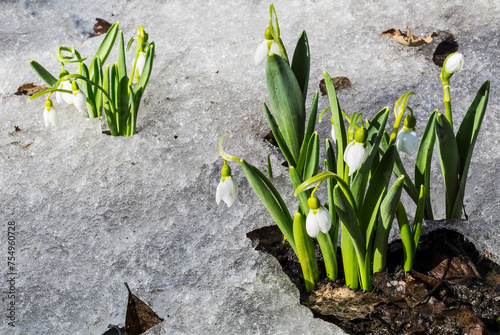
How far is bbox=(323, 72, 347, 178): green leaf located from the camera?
103 cm

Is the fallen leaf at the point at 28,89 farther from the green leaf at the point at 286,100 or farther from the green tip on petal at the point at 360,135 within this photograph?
the green tip on petal at the point at 360,135

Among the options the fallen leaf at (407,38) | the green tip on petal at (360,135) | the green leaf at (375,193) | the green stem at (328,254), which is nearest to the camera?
the green tip on petal at (360,135)

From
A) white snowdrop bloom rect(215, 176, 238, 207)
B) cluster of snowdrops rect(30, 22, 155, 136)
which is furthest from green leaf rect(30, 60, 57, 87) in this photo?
white snowdrop bloom rect(215, 176, 238, 207)

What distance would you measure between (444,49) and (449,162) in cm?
98

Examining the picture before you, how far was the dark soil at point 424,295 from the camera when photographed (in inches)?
42.1

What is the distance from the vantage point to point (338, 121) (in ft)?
3.40

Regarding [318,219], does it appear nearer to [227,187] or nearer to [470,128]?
[227,187]

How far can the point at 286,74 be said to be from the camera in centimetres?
108

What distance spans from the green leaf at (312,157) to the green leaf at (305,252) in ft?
0.35

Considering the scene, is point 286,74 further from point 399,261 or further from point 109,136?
point 109,136

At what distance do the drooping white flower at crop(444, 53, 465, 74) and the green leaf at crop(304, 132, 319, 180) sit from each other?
32cm

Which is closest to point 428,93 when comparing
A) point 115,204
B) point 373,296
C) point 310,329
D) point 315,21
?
point 315,21

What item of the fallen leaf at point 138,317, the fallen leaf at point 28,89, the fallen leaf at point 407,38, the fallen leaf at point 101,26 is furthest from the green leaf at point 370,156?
the fallen leaf at point 101,26

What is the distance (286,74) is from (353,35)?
1.11m
